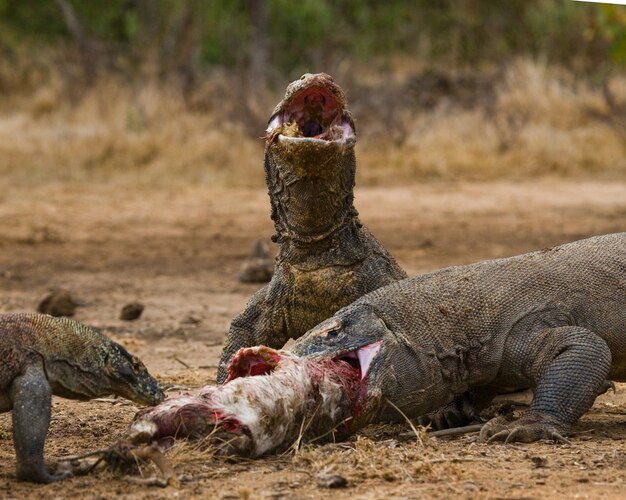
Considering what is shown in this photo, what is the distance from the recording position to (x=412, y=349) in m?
5.21

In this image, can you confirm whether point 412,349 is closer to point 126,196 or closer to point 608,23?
point 126,196

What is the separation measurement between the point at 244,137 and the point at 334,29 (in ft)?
25.7

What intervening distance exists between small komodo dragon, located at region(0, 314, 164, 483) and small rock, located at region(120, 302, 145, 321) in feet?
12.2

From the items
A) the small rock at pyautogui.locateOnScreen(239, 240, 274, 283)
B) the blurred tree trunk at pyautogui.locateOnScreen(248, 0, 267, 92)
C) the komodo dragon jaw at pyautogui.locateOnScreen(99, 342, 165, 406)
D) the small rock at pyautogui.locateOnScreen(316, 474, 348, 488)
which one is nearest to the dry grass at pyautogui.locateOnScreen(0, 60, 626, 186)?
the blurred tree trunk at pyautogui.locateOnScreen(248, 0, 267, 92)

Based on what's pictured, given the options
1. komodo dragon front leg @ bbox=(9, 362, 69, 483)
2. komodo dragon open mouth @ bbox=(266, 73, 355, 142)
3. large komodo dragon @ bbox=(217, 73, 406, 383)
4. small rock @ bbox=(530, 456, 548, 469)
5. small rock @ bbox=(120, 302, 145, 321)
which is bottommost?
small rock @ bbox=(120, 302, 145, 321)

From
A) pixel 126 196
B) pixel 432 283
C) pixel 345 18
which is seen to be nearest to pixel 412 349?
pixel 432 283

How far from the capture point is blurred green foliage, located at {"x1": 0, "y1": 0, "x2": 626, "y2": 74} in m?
22.6

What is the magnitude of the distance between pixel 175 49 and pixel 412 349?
16.6 metres

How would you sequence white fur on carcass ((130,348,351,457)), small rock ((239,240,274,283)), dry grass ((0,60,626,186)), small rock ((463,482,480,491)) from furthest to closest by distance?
dry grass ((0,60,626,186)) < small rock ((239,240,274,283)) < white fur on carcass ((130,348,351,457)) < small rock ((463,482,480,491))

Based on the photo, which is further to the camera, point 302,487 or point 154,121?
point 154,121

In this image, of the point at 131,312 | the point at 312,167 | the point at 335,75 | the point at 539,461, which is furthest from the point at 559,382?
the point at 335,75

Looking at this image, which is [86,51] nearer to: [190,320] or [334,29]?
[334,29]

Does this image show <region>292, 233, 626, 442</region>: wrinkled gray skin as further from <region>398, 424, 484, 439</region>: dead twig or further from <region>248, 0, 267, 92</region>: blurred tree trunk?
<region>248, 0, 267, 92</region>: blurred tree trunk

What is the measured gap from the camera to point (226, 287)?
10.3 m
